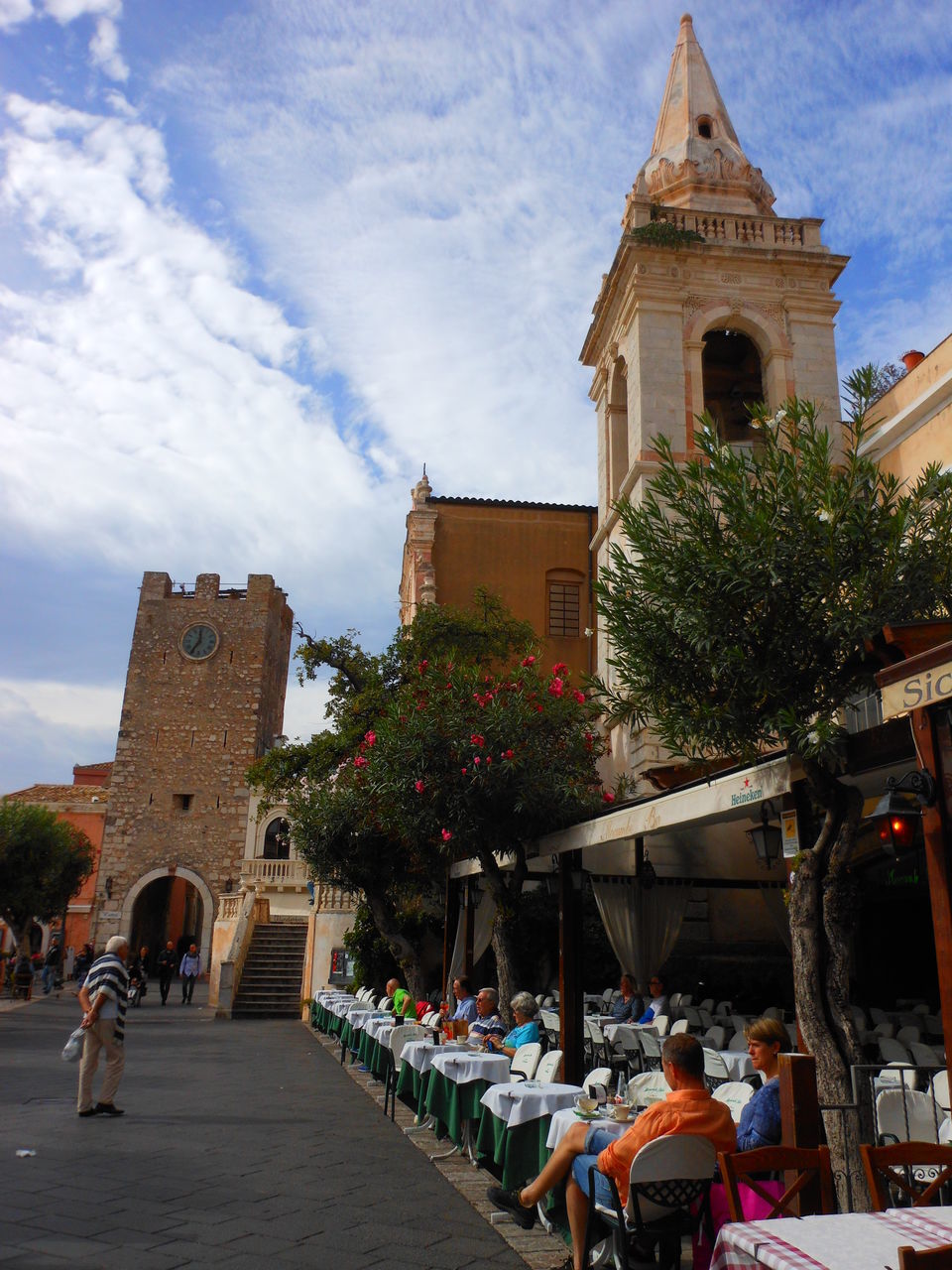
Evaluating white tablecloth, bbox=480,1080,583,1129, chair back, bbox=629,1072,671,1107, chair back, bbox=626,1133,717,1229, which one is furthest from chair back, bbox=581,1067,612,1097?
chair back, bbox=626,1133,717,1229

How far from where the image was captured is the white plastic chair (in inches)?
229

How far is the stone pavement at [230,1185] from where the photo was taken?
474 cm

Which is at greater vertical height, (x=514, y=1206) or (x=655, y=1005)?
(x=655, y=1005)

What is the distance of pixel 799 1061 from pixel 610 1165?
0.95m

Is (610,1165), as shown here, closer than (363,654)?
Yes

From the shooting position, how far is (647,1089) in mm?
6066

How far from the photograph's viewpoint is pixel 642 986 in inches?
520

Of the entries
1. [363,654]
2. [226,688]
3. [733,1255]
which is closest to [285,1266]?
[733,1255]

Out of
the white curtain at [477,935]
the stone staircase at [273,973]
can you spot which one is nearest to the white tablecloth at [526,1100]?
the white curtain at [477,935]

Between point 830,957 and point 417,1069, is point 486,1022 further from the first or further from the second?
point 830,957

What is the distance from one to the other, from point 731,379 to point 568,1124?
16215 millimetres

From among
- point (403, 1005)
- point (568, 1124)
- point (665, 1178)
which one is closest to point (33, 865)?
point (403, 1005)

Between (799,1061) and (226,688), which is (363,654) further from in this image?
(226,688)

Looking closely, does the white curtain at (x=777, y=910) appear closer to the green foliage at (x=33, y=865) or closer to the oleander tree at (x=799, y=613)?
the oleander tree at (x=799, y=613)
